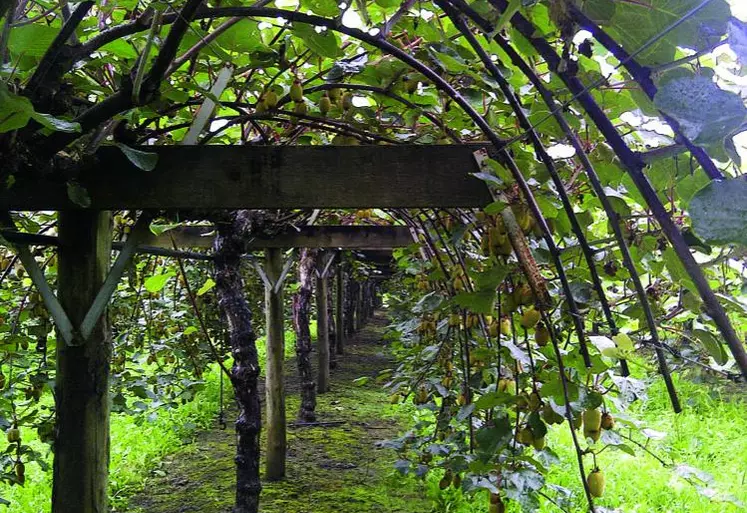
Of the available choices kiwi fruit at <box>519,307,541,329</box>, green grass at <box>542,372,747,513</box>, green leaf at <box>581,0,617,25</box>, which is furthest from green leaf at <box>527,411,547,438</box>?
green grass at <box>542,372,747,513</box>

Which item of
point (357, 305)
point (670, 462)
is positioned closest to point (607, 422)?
point (670, 462)

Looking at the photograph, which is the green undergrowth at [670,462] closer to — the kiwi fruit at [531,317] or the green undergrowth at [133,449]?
the green undergrowth at [133,449]

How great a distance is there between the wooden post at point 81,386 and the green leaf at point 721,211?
1.25 metres

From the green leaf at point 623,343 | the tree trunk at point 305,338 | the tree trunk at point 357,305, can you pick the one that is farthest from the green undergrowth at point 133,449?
the tree trunk at point 357,305

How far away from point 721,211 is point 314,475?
4.50m

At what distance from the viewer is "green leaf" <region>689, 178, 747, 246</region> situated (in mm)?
359

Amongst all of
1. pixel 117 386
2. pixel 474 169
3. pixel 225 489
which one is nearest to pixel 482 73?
pixel 474 169

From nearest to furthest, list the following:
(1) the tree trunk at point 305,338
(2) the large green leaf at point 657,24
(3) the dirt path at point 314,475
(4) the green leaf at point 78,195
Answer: (2) the large green leaf at point 657,24 → (4) the green leaf at point 78,195 → (3) the dirt path at point 314,475 → (1) the tree trunk at point 305,338

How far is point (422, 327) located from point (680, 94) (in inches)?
94.6

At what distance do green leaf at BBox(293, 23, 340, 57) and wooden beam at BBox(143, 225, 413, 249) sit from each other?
3.10m

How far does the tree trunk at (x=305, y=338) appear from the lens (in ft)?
19.6

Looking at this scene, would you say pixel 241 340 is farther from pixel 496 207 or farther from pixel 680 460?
pixel 680 460

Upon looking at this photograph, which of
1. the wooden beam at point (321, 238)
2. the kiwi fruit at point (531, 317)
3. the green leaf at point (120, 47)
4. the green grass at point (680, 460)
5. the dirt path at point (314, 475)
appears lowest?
the green grass at point (680, 460)

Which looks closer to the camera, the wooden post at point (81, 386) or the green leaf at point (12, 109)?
the green leaf at point (12, 109)
